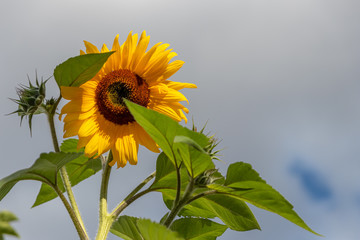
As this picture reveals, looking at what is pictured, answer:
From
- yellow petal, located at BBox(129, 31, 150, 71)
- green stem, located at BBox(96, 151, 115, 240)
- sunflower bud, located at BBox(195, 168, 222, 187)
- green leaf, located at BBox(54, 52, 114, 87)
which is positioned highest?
yellow petal, located at BBox(129, 31, 150, 71)

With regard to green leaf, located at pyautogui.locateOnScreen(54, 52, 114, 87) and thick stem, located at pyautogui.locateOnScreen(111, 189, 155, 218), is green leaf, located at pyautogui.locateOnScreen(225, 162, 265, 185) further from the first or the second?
green leaf, located at pyautogui.locateOnScreen(54, 52, 114, 87)

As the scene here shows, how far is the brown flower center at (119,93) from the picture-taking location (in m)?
2.11

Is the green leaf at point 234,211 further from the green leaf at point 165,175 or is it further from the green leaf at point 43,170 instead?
the green leaf at point 43,170

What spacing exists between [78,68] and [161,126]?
0.54 metres

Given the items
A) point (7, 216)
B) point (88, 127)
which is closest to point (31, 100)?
point (88, 127)

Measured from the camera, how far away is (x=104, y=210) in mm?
1886

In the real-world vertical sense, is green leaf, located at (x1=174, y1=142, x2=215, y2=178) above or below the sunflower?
below

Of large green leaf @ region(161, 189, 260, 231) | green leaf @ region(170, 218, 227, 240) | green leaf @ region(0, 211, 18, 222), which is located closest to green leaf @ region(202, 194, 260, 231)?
large green leaf @ region(161, 189, 260, 231)

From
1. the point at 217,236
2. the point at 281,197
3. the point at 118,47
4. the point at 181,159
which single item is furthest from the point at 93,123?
the point at 281,197

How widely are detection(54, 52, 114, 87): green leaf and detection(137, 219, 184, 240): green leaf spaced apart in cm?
70

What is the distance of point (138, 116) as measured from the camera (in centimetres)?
146

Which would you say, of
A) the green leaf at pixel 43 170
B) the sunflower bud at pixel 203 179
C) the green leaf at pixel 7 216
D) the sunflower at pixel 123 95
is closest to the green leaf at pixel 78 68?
the sunflower at pixel 123 95

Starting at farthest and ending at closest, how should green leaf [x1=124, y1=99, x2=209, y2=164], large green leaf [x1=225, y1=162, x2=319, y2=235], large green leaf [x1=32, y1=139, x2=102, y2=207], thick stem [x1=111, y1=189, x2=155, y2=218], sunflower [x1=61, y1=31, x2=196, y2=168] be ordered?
large green leaf [x1=32, y1=139, x2=102, y2=207] < sunflower [x1=61, y1=31, x2=196, y2=168] < thick stem [x1=111, y1=189, x2=155, y2=218] < large green leaf [x1=225, y1=162, x2=319, y2=235] < green leaf [x1=124, y1=99, x2=209, y2=164]

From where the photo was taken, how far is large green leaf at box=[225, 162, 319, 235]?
1.57m
